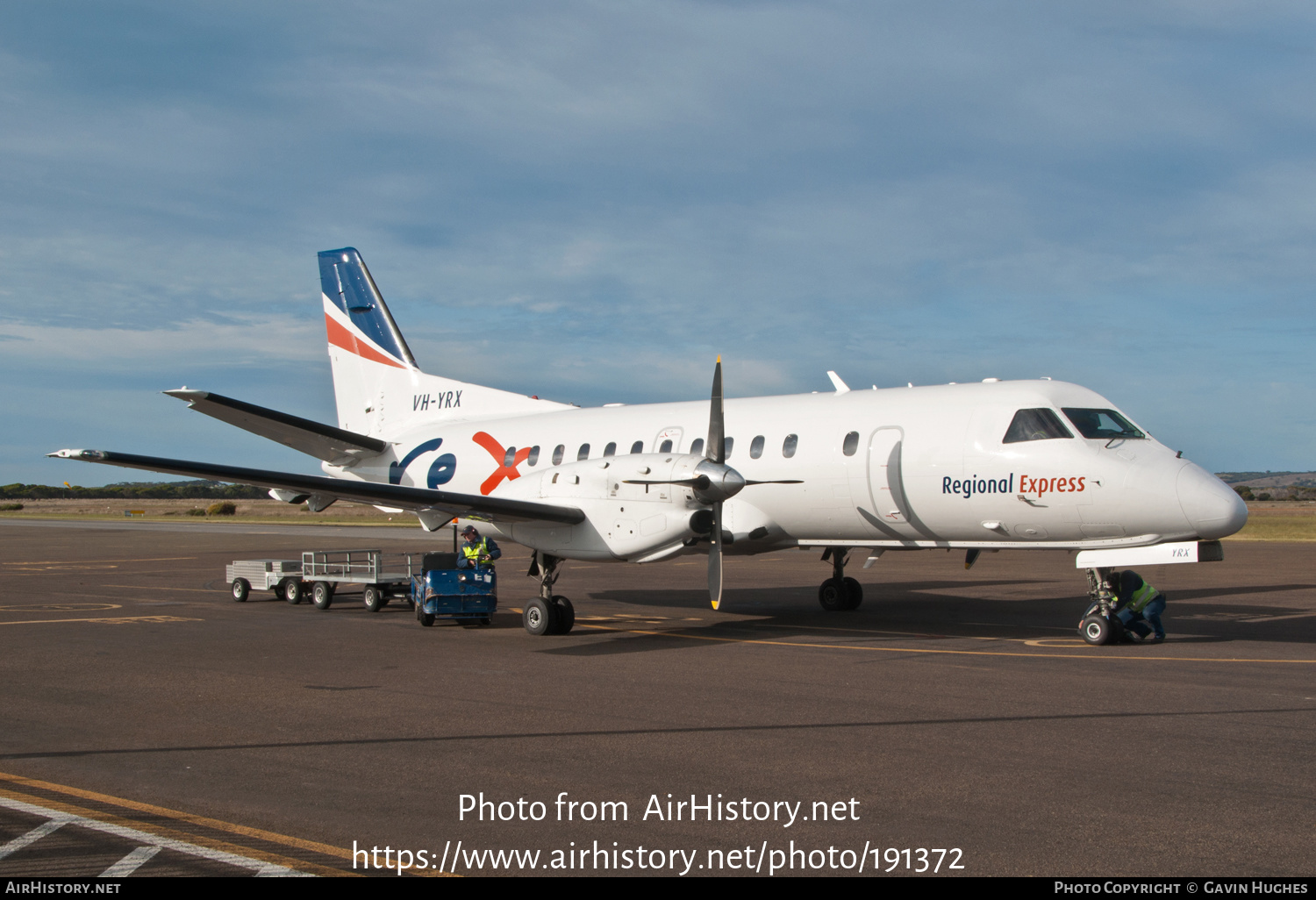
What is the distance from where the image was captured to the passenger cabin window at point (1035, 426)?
544 inches

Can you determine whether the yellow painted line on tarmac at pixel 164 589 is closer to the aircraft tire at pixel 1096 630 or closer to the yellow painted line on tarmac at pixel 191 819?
the yellow painted line on tarmac at pixel 191 819

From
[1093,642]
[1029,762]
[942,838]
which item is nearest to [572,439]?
[1093,642]

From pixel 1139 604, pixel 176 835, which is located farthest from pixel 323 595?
pixel 1139 604

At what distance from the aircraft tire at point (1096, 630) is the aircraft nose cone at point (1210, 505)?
1722 millimetres

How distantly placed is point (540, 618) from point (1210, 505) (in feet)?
29.7

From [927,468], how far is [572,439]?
22.8ft

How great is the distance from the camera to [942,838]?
5668 mm

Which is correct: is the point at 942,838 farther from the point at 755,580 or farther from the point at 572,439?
the point at 755,580

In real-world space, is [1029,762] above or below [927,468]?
below

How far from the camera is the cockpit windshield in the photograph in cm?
1374

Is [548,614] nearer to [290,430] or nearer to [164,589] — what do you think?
[290,430]

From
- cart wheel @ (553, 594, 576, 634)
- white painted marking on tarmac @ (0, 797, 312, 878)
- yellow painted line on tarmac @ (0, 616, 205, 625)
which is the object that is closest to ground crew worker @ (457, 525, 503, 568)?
cart wheel @ (553, 594, 576, 634)

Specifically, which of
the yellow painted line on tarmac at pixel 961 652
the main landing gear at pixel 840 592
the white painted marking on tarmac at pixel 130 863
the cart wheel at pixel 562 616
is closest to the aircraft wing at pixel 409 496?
the cart wheel at pixel 562 616

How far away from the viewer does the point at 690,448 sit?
17.0 meters
